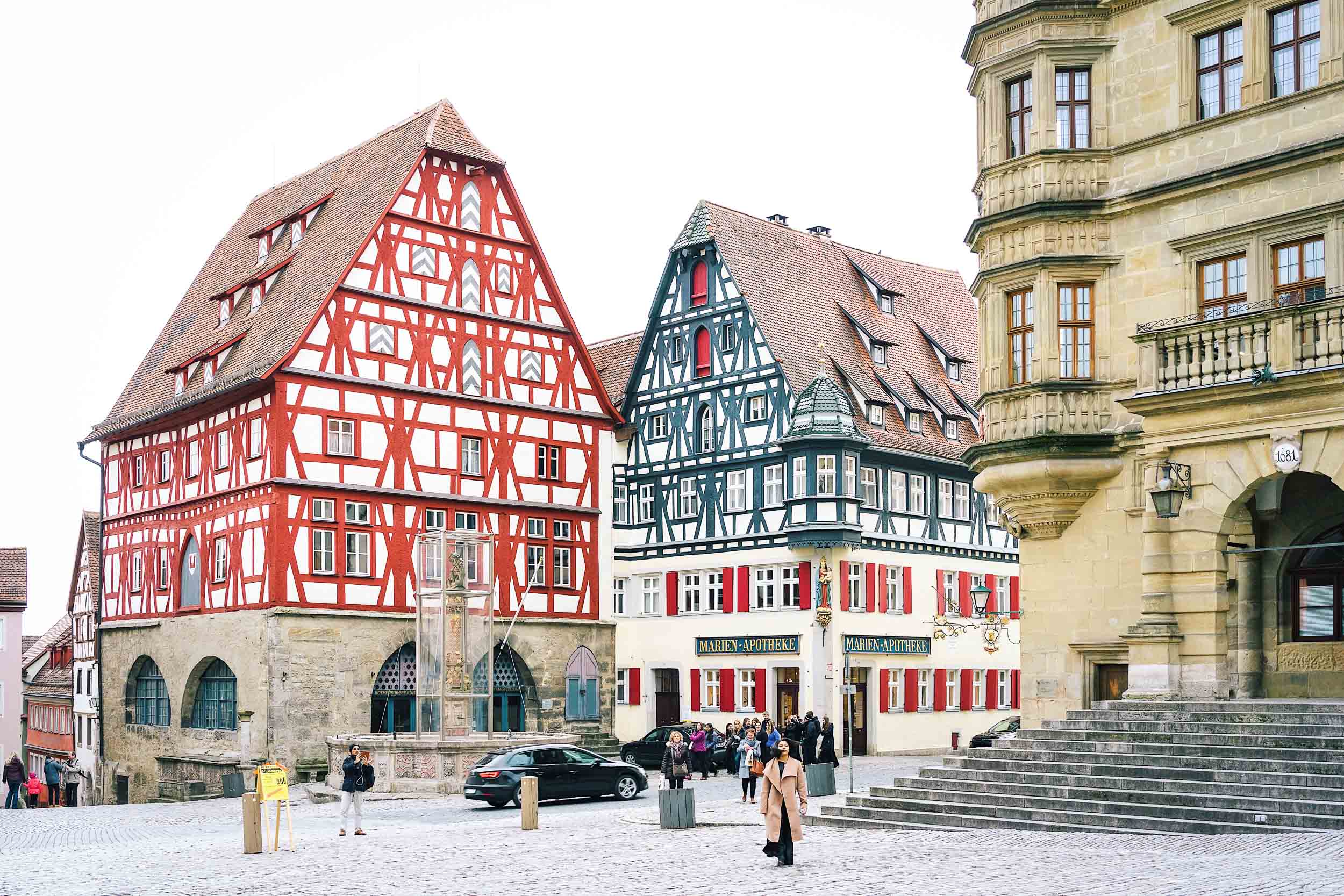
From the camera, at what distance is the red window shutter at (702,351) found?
50875 mm

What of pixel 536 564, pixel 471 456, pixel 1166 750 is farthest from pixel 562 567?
pixel 1166 750

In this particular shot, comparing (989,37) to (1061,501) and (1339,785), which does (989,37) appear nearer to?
(1061,501)

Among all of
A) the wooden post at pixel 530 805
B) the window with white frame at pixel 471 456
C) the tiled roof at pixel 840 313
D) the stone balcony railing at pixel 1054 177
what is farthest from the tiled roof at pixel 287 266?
the stone balcony railing at pixel 1054 177

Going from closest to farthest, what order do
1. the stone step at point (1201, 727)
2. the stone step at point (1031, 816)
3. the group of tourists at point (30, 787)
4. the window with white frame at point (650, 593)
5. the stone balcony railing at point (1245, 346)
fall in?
the stone step at point (1031, 816)
the stone step at point (1201, 727)
the stone balcony railing at point (1245, 346)
the group of tourists at point (30, 787)
the window with white frame at point (650, 593)

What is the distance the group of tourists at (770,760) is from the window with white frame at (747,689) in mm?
858

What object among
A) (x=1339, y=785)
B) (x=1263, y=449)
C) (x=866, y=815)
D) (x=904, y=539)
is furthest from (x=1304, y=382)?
(x=904, y=539)

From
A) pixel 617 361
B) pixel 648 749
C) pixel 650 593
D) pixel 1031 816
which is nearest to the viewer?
pixel 1031 816

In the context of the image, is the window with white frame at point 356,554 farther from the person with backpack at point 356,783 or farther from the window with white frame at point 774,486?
the person with backpack at point 356,783

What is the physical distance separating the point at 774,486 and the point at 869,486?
291 centimetres

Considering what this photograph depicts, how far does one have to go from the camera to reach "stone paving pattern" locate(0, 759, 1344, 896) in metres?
15.6

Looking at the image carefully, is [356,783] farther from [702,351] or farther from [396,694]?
[702,351]

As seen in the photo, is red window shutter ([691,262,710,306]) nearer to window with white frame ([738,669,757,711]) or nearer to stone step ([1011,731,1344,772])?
window with white frame ([738,669,757,711])

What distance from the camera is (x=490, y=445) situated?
1849 inches

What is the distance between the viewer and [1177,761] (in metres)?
20.9
